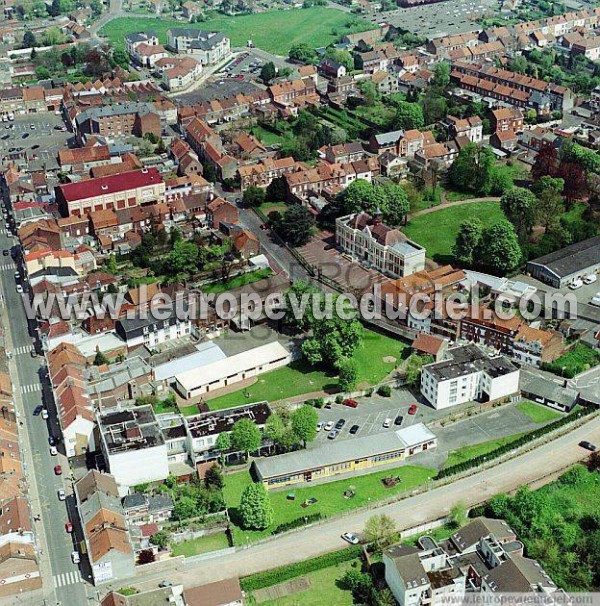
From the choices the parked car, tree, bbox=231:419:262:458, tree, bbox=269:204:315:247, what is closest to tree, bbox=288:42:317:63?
tree, bbox=269:204:315:247

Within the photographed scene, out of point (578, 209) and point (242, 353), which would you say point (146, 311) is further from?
point (578, 209)

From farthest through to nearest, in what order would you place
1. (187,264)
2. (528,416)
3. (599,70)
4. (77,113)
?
(599,70)
(77,113)
(187,264)
(528,416)

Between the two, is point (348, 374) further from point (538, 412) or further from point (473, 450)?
point (538, 412)

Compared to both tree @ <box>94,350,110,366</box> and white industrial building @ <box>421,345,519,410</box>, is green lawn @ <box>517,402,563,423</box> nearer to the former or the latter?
white industrial building @ <box>421,345,519,410</box>

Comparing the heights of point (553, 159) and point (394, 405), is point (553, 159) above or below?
above

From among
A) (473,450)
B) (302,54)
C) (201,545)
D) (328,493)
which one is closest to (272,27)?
(302,54)

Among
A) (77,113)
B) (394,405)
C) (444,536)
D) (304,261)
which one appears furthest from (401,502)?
(77,113)

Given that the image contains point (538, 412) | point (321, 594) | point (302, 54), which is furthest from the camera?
point (302, 54)
